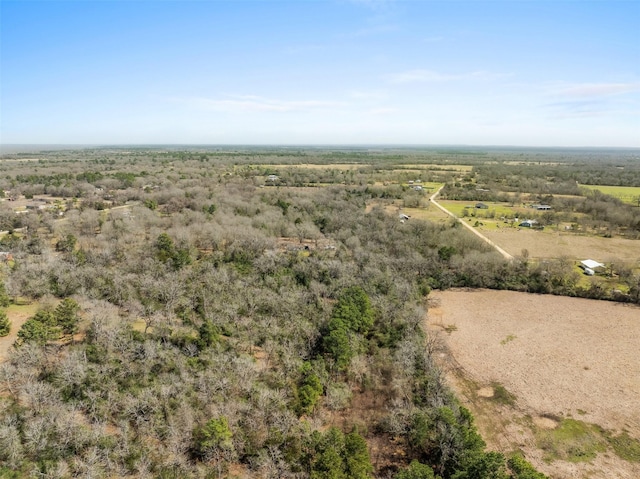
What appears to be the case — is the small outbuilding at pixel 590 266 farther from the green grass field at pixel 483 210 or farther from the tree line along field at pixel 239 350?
the green grass field at pixel 483 210

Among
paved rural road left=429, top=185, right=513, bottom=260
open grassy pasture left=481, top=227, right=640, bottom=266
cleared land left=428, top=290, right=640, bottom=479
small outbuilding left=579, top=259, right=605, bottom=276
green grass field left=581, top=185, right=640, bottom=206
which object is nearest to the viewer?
cleared land left=428, top=290, right=640, bottom=479

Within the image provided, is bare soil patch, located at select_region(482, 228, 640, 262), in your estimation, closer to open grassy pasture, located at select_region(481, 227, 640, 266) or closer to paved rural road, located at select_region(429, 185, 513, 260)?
open grassy pasture, located at select_region(481, 227, 640, 266)

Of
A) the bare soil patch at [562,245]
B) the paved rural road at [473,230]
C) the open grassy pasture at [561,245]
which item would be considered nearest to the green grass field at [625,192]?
the open grassy pasture at [561,245]

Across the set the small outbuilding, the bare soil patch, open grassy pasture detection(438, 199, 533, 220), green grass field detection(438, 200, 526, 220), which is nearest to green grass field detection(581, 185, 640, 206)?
open grassy pasture detection(438, 199, 533, 220)

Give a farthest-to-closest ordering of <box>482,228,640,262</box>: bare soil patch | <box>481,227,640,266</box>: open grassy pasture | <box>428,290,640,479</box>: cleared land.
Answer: <box>482,228,640,262</box>: bare soil patch → <box>481,227,640,266</box>: open grassy pasture → <box>428,290,640,479</box>: cleared land

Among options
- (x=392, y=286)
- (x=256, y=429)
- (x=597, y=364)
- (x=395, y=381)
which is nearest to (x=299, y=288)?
(x=392, y=286)

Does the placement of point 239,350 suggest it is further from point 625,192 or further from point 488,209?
point 625,192
